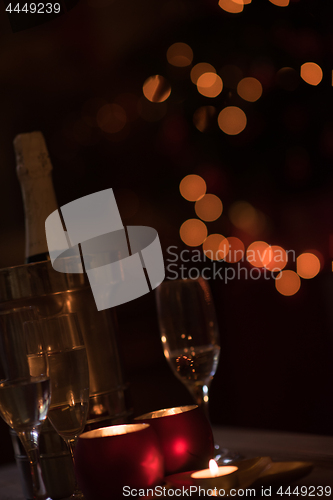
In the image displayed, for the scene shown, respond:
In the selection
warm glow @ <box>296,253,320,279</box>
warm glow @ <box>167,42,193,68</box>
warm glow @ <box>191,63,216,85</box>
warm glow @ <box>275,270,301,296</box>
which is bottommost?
warm glow @ <box>275,270,301,296</box>

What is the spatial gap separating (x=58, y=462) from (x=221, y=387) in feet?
5.10

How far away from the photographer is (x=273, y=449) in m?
0.59

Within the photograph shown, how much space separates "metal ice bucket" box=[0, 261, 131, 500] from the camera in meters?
0.52

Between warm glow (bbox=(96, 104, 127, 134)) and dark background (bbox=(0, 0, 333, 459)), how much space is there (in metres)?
0.03

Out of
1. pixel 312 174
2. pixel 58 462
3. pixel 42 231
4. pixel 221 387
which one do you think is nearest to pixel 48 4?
pixel 42 231

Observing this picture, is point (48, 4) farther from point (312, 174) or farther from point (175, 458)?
point (312, 174)

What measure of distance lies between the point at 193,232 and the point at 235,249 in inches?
8.4

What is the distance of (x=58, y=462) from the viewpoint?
52 cm

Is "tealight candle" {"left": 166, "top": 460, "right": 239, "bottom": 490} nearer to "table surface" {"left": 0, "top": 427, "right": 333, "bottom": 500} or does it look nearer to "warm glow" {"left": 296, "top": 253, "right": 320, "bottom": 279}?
"table surface" {"left": 0, "top": 427, "right": 333, "bottom": 500}

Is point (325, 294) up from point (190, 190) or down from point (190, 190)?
down

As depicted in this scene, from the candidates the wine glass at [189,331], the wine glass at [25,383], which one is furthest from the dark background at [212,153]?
the wine glass at [25,383]

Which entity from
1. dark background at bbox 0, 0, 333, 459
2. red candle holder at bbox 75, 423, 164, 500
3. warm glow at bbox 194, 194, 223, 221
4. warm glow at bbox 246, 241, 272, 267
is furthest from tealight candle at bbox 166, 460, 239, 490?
warm glow at bbox 194, 194, 223, 221

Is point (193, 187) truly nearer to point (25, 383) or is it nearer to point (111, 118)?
point (111, 118)

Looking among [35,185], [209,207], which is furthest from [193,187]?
[35,185]
